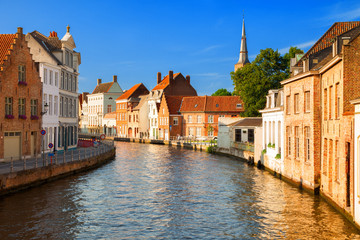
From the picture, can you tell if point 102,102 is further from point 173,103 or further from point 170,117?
point 170,117

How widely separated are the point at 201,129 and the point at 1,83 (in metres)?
51.4

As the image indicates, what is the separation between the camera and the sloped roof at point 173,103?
81.0 metres

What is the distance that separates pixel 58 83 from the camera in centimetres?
4128

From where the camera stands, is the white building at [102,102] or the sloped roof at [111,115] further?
the white building at [102,102]

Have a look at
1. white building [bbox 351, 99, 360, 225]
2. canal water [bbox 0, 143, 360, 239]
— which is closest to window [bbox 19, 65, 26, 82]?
canal water [bbox 0, 143, 360, 239]

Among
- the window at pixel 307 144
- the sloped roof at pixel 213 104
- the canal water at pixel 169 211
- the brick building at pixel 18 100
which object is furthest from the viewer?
the sloped roof at pixel 213 104

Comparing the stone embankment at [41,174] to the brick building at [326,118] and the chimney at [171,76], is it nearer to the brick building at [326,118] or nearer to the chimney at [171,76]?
the brick building at [326,118]

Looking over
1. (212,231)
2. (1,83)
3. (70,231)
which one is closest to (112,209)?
(70,231)

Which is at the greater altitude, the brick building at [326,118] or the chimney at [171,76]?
the chimney at [171,76]

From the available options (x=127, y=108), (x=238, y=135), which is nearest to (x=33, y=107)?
(x=238, y=135)

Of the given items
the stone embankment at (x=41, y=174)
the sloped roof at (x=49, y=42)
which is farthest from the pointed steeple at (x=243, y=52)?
the stone embankment at (x=41, y=174)

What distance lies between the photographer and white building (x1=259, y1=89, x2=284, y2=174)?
30.7 metres

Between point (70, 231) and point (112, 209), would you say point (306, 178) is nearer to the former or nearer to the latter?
point (112, 209)

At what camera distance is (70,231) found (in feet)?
52.6
